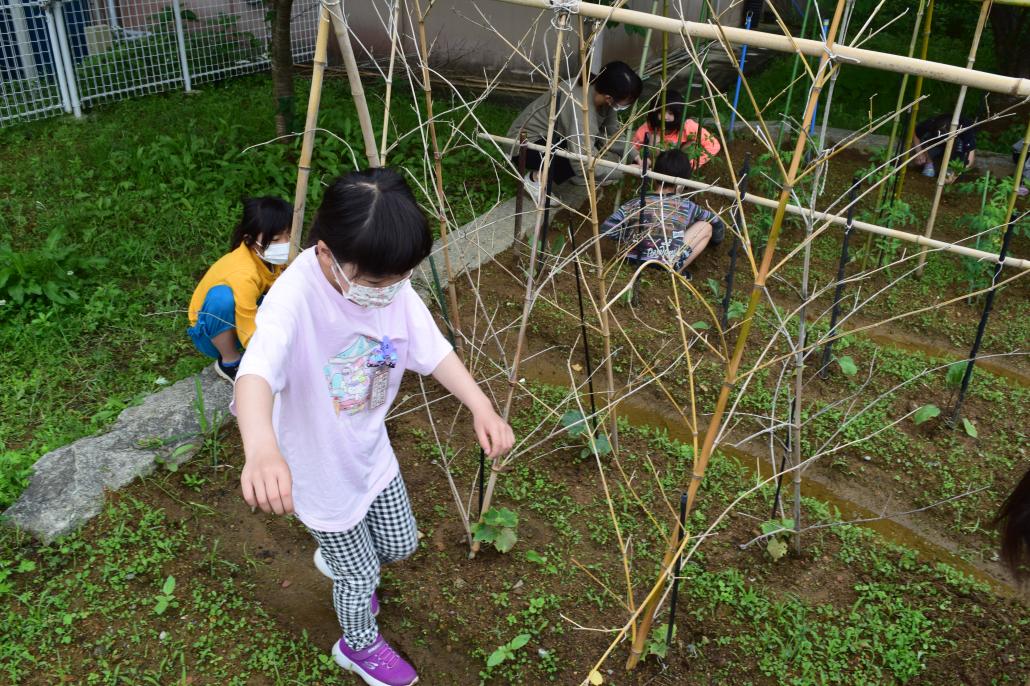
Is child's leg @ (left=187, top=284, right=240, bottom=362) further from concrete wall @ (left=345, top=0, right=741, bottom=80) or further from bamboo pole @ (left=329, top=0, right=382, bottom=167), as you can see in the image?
concrete wall @ (left=345, top=0, right=741, bottom=80)

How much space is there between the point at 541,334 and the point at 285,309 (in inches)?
90.1

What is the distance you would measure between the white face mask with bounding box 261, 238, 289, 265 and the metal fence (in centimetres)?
352

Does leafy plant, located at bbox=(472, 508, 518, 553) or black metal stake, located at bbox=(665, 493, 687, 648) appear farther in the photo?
leafy plant, located at bbox=(472, 508, 518, 553)

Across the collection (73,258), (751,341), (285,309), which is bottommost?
(751,341)

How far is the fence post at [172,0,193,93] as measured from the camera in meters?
6.54

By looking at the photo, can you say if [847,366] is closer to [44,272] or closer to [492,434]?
[492,434]

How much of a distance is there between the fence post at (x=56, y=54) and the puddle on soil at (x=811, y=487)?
4.46 metres

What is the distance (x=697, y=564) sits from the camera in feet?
8.66

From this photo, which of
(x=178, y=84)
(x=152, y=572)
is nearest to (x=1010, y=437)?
(x=152, y=572)

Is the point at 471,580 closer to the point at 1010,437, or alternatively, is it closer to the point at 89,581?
the point at 89,581

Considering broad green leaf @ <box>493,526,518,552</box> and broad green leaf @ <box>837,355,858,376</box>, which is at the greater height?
broad green leaf @ <box>837,355,858,376</box>

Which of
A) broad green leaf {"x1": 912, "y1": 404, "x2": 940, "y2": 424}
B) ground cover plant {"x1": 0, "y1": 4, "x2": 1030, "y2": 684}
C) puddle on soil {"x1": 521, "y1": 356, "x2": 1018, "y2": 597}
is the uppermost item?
broad green leaf {"x1": 912, "y1": 404, "x2": 940, "y2": 424}

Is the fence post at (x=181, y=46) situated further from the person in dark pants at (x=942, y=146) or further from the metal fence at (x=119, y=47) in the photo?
the person in dark pants at (x=942, y=146)

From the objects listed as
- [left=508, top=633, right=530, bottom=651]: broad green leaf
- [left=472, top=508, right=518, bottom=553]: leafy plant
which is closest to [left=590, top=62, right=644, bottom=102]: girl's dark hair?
[left=472, top=508, right=518, bottom=553]: leafy plant
